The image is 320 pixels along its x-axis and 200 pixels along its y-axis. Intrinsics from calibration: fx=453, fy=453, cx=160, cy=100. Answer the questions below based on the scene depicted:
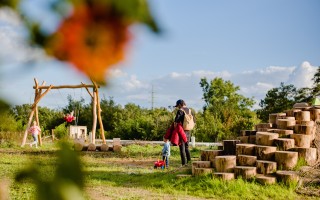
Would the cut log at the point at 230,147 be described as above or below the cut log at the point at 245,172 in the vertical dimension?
above

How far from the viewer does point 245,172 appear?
7.57 metres

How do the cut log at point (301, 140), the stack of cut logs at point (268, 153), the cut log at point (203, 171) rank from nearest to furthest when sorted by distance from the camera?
the stack of cut logs at point (268, 153)
the cut log at point (203, 171)
the cut log at point (301, 140)

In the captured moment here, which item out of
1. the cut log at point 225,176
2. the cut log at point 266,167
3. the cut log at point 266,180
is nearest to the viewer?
the cut log at point 266,180

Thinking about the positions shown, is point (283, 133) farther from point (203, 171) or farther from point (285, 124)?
point (203, 171)

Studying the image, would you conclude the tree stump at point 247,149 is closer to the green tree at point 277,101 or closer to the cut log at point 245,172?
the cut log at point 245,172

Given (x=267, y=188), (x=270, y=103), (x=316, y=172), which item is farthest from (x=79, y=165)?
(x=270, y=103)

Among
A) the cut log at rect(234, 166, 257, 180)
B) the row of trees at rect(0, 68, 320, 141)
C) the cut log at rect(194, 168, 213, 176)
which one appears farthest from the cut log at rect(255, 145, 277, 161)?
the row of trees at rect(0, 68, 320, 141)

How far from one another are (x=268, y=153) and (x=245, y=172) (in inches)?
38.3

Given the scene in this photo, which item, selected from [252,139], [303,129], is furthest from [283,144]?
[303,129]

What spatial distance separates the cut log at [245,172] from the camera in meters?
7.56

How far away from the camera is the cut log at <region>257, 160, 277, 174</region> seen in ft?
25.6

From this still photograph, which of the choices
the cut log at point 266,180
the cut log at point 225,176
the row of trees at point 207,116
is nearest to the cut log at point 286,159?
A: the cut log at point 266,180

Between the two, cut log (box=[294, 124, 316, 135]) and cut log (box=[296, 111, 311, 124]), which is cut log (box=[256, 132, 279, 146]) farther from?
cut log (box=[296, 111, 311, 124])

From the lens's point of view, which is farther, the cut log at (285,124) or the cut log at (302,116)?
the cut log at (302,116)
